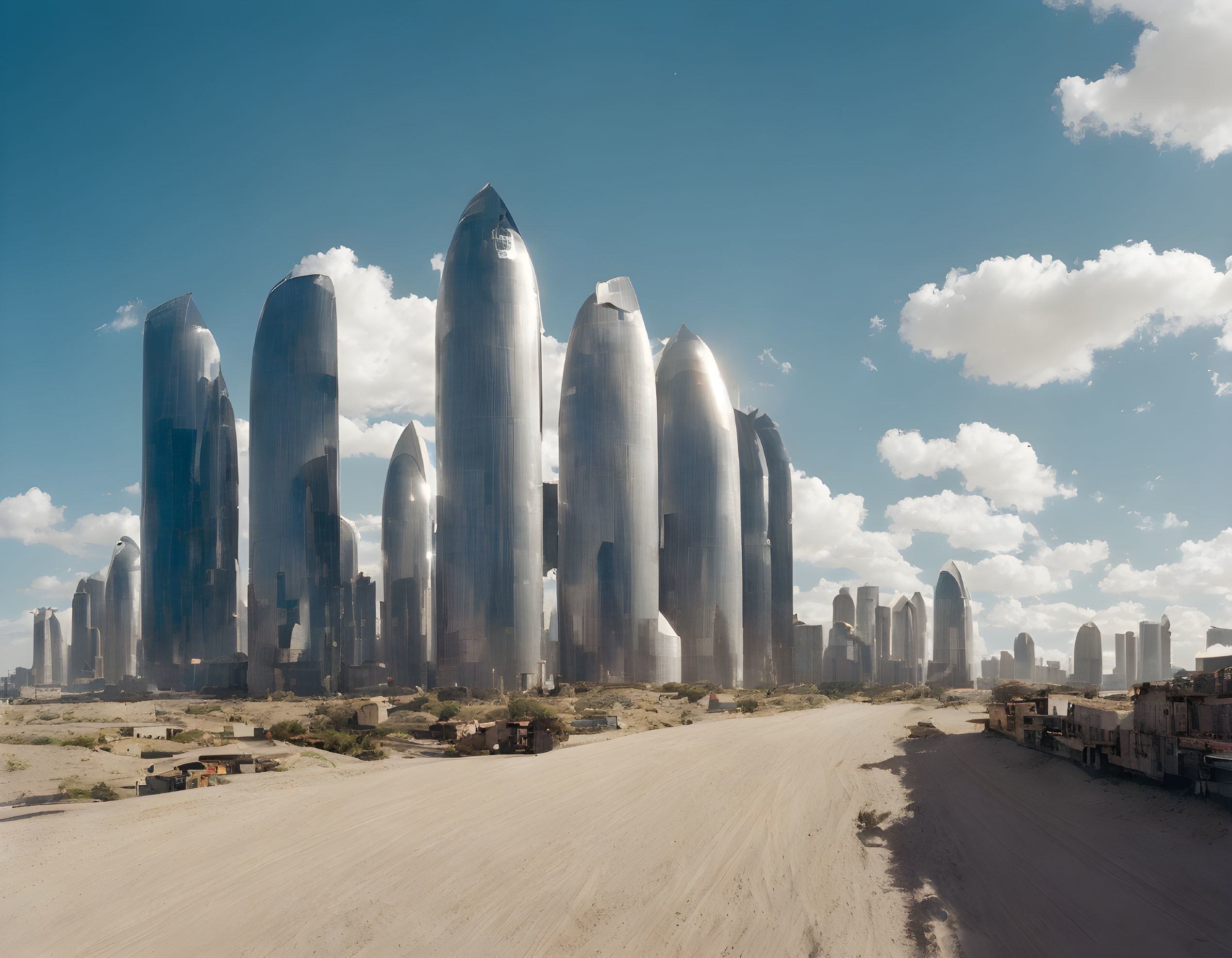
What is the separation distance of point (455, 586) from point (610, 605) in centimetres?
1532

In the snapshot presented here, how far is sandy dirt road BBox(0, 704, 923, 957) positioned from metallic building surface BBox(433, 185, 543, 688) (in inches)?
1765

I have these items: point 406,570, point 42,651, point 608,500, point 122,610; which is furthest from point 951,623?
point 42,651

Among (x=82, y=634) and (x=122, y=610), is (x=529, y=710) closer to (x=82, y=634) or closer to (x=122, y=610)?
(x=122, y=610)

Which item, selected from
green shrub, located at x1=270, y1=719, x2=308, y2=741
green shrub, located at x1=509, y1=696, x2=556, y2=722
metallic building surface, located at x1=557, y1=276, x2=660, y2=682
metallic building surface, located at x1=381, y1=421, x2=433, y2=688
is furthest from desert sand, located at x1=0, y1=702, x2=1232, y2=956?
metallic building surface, located at x1=381, y1=421, x2=433, y2=688

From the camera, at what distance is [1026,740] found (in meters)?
26.6

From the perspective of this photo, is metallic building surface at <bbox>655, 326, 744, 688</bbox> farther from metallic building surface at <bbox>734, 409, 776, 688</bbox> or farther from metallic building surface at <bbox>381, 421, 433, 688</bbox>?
metallic building surface at <bbox>381, 421, 433, 688</bbox>

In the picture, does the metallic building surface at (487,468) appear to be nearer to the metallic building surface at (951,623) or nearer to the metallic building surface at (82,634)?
the metallic building surface at (951,623)

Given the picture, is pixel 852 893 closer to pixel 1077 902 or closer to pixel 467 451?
pixel 1077 902

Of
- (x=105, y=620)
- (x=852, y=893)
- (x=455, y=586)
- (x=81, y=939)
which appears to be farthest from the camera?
(x=105, y=620)

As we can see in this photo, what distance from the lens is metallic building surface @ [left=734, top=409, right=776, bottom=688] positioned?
3910 inches

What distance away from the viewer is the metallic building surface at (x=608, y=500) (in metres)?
75.4

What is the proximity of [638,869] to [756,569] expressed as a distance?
85104mm

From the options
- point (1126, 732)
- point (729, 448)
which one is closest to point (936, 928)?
point (1126, 732)

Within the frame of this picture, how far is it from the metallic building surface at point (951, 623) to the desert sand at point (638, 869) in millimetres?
96901
